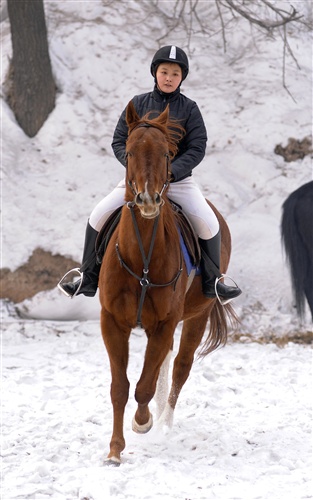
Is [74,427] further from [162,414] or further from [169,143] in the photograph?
[169,143]

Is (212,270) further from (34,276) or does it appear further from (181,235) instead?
(34,276)

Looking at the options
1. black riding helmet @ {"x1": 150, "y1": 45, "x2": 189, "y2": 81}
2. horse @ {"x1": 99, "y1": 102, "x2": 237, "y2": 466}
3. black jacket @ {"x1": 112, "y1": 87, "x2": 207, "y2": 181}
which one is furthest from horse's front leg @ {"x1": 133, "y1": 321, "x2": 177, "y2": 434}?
black riding helmet @ {"x1": 150, "y1": 45, "x2": 189, "y2": 81}

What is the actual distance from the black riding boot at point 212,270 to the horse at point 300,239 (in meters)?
2.23

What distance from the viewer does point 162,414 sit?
5.78 metres

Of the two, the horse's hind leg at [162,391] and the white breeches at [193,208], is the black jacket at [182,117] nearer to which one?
the white breeches at [193,208]

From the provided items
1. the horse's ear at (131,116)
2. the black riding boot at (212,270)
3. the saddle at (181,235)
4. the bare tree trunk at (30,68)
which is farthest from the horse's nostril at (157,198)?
the bare tree trunk at (30,68)

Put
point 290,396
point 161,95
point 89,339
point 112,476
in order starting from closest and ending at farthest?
point 112,476
point 161,95
point 290,396
point 89,339

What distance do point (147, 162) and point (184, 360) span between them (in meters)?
2.49

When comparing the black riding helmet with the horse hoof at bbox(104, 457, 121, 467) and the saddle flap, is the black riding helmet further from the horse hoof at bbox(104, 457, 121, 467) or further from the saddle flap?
the horse hoof at bbox(104, 457, 121, 467)

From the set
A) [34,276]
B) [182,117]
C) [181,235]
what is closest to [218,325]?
[181,235]

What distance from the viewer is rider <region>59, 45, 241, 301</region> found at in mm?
5059

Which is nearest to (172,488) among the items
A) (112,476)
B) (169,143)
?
(112,476)

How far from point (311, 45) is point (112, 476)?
11.7 meters

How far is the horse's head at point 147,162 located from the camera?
3.98 m
